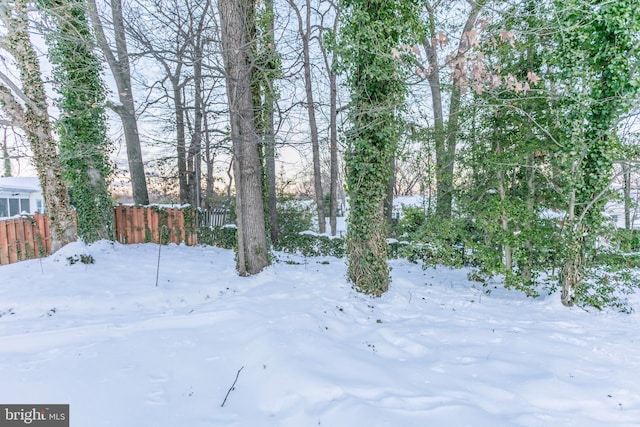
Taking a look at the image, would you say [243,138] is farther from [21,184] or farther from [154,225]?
[21,184]

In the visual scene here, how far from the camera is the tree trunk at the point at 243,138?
4707 mm

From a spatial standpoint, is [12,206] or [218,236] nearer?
[218,236]

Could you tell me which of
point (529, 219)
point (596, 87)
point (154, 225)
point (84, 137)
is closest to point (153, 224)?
point (154, 225)

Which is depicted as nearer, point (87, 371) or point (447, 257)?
point (87, 371)

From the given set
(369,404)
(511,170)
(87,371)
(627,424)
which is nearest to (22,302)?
(87,371)

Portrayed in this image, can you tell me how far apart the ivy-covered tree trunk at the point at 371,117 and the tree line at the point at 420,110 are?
0.08 ft

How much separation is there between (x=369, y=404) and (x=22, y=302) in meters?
4.36

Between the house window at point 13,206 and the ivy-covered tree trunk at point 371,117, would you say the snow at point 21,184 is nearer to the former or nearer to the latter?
the house window at point 13,206

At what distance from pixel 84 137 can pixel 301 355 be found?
22.8 ft

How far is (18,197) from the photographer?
552 inches

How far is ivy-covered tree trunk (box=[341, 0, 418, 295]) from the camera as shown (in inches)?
171

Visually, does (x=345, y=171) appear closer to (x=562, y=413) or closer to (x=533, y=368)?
(x=533, y=368)

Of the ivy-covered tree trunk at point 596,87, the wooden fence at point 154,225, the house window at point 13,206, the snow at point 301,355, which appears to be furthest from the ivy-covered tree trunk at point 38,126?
the house window at point 13,206

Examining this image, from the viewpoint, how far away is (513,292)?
5.41 m
